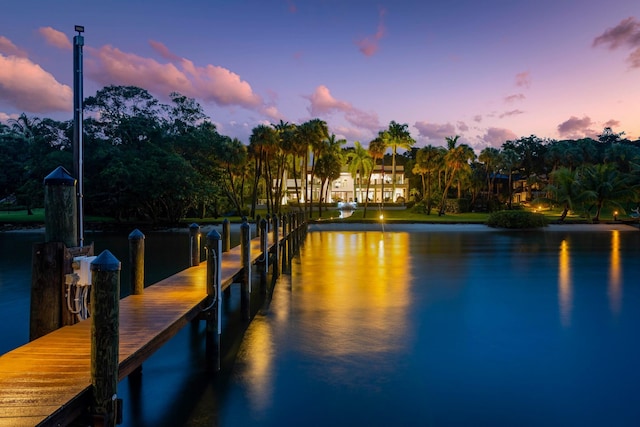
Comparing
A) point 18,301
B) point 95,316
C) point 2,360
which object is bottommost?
point 18,301

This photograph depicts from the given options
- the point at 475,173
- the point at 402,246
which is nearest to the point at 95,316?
the point at 402,246

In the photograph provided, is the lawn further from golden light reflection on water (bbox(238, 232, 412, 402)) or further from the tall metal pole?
the tall metal pole

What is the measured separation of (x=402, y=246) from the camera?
2770 centimetres

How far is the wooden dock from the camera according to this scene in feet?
11.8

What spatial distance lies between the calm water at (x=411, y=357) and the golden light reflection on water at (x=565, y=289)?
8cm

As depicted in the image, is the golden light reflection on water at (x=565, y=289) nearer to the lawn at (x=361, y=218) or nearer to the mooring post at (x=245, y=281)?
the mooring post at (x=245, y=281)

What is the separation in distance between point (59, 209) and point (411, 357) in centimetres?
589

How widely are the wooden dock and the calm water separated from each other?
1180 mm

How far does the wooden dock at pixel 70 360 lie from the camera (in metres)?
3.60

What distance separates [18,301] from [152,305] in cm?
864

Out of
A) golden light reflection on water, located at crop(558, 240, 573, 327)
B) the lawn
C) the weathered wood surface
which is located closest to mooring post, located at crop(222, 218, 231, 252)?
the weathered wood surface

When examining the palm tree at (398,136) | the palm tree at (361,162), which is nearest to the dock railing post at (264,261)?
the palm tree at (398,136)

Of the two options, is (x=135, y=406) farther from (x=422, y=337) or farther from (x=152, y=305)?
(x=422, y=337)

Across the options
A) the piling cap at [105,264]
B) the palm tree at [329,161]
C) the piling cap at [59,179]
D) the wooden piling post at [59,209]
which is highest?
the palm tree at [329,161]
